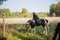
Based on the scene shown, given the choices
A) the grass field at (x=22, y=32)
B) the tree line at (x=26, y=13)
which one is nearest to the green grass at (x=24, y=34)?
the grass field at (x=22, y=32)

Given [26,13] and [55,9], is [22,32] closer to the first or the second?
[26,13]

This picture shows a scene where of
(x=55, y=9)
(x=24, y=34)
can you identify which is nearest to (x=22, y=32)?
(x=24, y=34)

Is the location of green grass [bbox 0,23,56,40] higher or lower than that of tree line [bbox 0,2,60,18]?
lower

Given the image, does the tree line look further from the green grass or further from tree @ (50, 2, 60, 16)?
the green grass

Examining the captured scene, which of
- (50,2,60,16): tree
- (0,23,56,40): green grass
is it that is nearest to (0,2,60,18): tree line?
(50,2,60,16): tree

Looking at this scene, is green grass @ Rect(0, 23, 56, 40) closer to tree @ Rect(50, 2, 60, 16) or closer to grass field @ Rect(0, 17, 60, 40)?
grass field @ Rect(0, 17, 60, 40)

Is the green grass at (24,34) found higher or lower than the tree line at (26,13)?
lower

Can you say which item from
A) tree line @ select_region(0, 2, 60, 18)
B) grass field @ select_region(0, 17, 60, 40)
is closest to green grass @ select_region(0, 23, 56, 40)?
grass field @ select_region(0, 17, 60, 40)

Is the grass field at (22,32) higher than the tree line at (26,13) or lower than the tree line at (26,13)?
lower

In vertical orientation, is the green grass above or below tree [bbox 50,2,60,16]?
below

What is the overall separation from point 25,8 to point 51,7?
0.31 meters

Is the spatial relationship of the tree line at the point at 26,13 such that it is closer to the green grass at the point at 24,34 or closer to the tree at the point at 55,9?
the tree at the point at 55,9

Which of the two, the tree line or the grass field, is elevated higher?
the tree line

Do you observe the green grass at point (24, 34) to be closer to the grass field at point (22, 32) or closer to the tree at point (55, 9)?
the grass field at point (22, 32)
